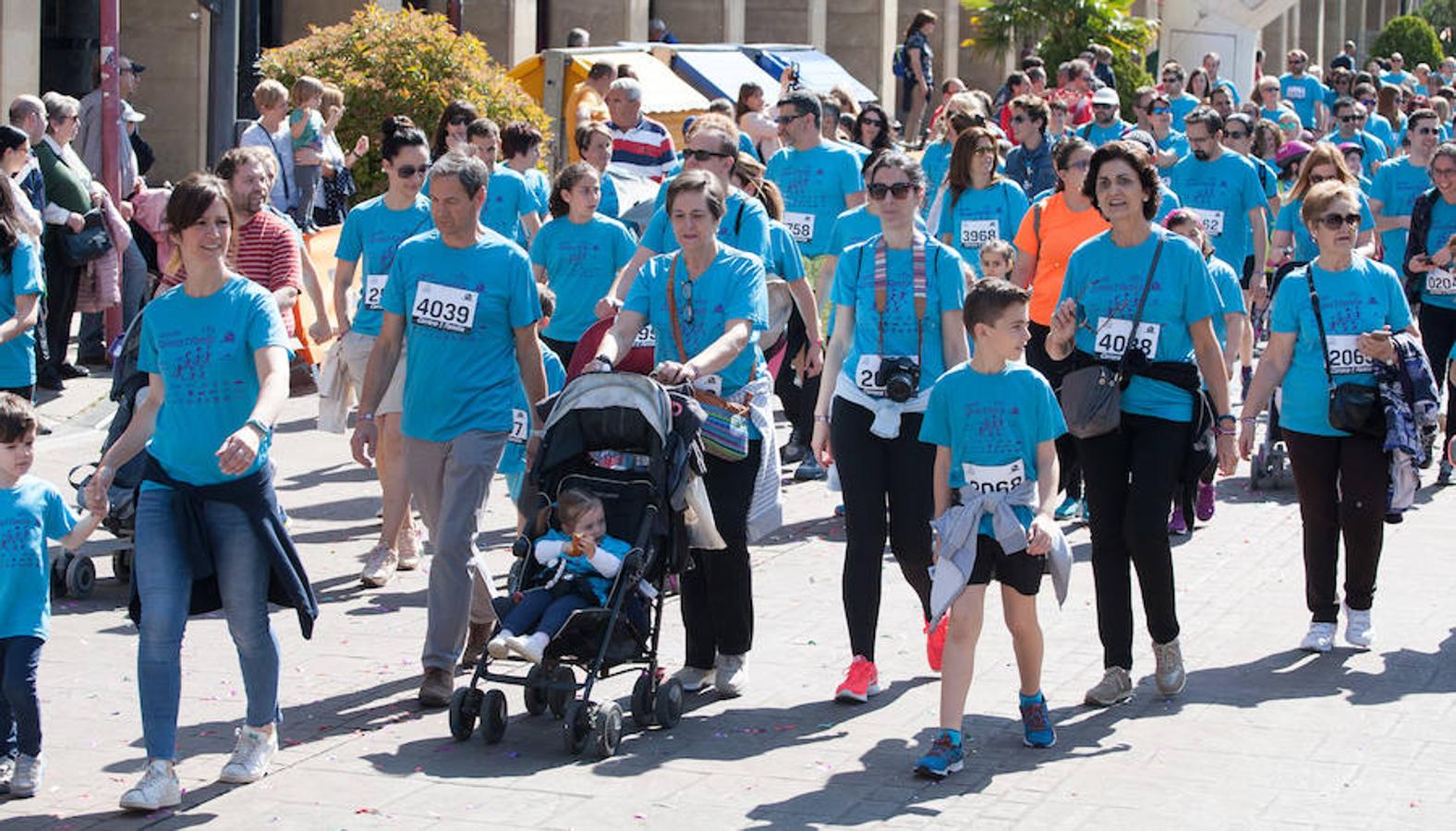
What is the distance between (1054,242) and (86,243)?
6095mm

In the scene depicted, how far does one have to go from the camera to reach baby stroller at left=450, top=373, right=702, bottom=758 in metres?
7.60

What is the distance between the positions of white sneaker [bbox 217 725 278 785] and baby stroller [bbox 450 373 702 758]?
629 mm

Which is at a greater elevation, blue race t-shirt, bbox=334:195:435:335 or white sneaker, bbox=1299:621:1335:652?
blue race t-shirt, bbox=334:195:435:335

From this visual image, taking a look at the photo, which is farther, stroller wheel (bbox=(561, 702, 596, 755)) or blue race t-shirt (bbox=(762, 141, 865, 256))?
blue race t-shirt (bbox=(762, 141, 865, 256))

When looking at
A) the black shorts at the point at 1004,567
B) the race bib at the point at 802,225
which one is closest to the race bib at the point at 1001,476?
the black shorts at the point at 1004,567

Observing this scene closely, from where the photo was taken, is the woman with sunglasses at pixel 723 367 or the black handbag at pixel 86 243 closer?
the woman with sunglasses at pixel 723 367

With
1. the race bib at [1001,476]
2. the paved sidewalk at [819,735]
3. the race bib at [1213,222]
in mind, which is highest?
the race bib at [1213,222]

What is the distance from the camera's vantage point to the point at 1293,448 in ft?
30.8

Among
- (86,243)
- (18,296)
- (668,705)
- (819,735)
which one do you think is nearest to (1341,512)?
(819,735)

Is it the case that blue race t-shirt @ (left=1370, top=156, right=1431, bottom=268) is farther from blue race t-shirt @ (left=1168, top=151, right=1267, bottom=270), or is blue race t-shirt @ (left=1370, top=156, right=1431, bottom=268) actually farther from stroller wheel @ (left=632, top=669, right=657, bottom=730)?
stroller wheel @ (left=632, top=669, right=657, bottom=730)

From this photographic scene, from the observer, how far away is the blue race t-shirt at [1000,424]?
7.51 meters

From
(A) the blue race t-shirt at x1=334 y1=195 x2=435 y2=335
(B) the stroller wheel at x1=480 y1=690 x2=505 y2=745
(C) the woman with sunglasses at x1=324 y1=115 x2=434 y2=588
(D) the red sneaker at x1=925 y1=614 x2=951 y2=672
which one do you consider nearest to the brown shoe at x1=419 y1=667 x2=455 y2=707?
(B) the stroller wheel at x1=480 y1=690 x2=505 y2=745

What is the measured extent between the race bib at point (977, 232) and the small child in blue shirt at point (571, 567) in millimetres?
4913

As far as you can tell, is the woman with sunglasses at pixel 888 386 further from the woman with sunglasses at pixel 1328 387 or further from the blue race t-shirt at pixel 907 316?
the woman with sunglasses at pixel 1328 387
